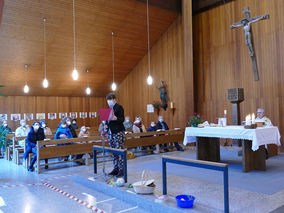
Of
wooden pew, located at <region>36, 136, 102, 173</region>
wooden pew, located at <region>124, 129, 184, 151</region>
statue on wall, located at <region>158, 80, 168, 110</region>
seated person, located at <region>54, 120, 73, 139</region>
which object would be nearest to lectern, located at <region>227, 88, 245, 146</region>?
wooden pew, located at <region>124, 129, 184, 151</region>

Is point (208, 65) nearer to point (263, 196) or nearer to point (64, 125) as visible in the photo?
point (64, 125)

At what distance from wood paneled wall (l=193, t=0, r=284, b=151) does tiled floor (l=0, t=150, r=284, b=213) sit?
3.78 metres

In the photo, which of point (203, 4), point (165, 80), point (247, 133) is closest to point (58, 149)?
point (247, 133)

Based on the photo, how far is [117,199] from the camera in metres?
4.76

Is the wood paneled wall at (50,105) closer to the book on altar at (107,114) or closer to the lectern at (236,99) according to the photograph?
the lectern at (236,99)

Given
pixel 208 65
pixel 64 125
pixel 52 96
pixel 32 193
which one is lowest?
pixel 32 193

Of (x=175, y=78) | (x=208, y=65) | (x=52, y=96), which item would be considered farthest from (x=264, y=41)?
(x=52, y=96)

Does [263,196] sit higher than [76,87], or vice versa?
[76,87]

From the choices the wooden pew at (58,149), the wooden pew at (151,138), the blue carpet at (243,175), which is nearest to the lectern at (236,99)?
the blue carpet at (243,175)

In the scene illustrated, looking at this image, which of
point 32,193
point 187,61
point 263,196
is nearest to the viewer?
point 263,196

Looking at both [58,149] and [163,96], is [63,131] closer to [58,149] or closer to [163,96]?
[58,149]

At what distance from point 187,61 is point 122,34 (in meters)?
3.40

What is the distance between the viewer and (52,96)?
49.1 feet

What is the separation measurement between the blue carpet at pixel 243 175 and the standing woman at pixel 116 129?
1.41 metres
